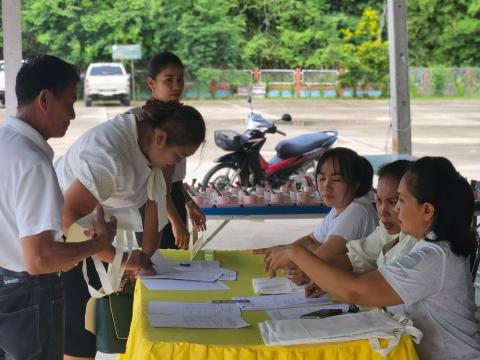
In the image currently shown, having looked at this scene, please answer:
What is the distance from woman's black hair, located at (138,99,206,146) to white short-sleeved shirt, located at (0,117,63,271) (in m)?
0.50

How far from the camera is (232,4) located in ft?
87.2

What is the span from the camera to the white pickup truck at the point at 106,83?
21562 mm

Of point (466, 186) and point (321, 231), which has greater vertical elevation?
point (466, 186)

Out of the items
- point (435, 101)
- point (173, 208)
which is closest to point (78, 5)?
point (435, 101)

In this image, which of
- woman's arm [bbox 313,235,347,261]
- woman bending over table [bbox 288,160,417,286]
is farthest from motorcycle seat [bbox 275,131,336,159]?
woman bending over table [bbox 288,160,417,286]

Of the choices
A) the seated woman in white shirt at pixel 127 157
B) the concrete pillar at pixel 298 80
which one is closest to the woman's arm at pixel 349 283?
the seated woman in white shirt at pixel 127 157

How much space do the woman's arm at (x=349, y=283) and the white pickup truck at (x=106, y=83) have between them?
791 inches

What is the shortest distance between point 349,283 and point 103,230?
2.12 feet

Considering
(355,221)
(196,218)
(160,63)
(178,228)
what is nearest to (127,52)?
(160,63)

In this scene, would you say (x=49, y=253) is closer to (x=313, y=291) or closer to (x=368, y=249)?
(x=313, y=291)

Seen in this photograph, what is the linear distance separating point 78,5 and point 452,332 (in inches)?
921

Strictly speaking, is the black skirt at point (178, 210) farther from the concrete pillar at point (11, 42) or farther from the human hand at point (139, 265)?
the concrete pillar at point (11, 42)

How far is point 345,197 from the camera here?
2.88 meters

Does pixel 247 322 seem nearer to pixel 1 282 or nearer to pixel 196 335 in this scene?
pixel 196 335
